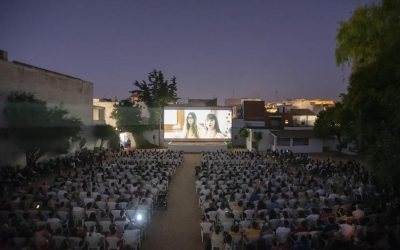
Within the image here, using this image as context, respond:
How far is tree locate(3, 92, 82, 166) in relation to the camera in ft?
78.6

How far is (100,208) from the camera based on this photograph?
14375 mm

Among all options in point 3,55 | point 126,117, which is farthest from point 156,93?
point 3,55

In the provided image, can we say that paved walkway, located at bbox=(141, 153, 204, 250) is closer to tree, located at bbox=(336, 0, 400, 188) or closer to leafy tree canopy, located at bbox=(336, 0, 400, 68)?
tree, located at bbox=(336, 0, 400, 188)

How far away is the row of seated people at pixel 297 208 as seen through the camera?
10492 millimetres

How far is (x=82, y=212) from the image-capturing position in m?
13.2

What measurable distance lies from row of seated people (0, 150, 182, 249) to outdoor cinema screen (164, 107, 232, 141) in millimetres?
23050

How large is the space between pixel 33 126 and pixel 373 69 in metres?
19.9

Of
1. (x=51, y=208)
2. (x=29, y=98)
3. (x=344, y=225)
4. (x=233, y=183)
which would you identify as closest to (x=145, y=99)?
(x=29, y=98)

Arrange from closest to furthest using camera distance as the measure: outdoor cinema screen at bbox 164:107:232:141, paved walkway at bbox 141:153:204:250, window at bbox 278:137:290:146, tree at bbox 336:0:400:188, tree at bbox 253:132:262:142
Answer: paved walkway at bbox 141:153:204:250, tree at bbox 336:0:400:188, window at bbox 278:137:290:146, tree at bbox 253:132:262:142, outdoor cinema screen at bbox 164:107:232:141

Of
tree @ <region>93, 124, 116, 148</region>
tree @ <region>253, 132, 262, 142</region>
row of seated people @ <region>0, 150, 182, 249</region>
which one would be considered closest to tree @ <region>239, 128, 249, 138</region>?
tree @ <region>253, 132, 262, 142</region>

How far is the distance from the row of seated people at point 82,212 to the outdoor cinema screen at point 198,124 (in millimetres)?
23050

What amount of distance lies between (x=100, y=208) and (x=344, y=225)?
8350mm

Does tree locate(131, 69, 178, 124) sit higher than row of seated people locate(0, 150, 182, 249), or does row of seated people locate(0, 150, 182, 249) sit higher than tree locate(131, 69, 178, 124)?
tree locate(131, 69, 178, 124)

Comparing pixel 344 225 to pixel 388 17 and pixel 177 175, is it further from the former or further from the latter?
pixel 177 175
